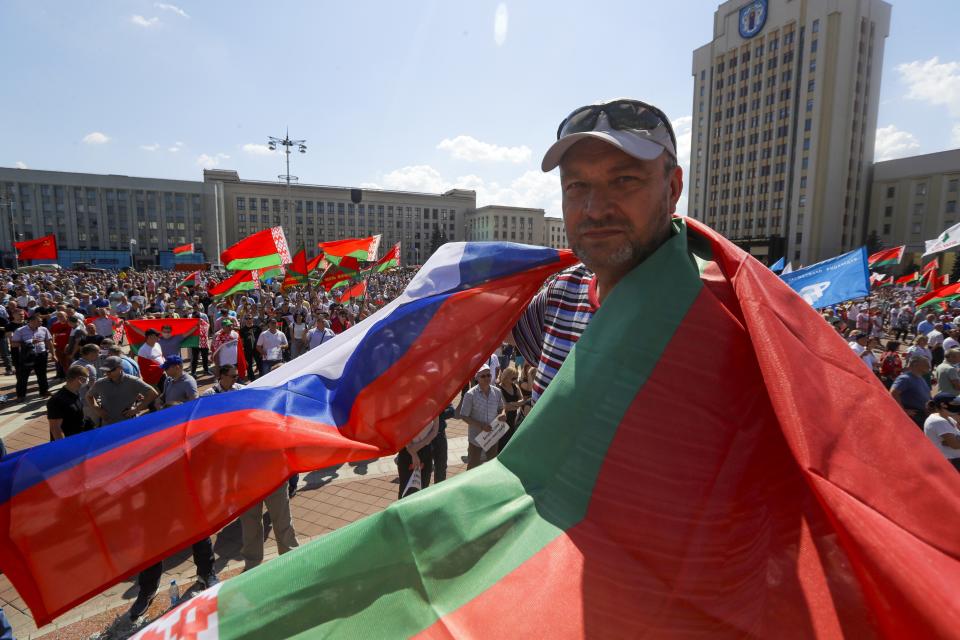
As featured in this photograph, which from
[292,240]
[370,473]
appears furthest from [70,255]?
[370,473]

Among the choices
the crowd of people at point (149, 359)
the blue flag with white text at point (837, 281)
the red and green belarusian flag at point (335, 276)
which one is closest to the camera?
the crowd of people at point (149, 359)

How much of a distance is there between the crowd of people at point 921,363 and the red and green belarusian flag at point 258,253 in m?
12.4

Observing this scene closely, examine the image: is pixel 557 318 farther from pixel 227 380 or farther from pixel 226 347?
pixel 226 347

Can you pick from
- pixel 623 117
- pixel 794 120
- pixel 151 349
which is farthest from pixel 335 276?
pixel 794 120

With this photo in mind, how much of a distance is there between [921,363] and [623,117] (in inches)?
319

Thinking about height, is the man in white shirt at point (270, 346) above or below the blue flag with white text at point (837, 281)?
below

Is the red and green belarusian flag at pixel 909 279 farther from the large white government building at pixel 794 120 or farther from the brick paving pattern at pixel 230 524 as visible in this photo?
the large white government building at pixel 794 120

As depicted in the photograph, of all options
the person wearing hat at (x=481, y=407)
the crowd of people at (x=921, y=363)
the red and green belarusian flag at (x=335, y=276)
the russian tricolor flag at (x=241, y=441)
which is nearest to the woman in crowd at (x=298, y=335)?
the red and green belarusian flag at (x=335, y=276)

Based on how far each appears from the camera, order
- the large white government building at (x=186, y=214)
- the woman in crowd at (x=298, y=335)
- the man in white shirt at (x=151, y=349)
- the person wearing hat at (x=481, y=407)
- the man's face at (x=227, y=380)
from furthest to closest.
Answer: the large white government building at (x=186, y=214), the woman in crowd at (x=298, y=335), the man in white shirt at (x=151, y=349), the person wearing hat at (x=481, y=407), the man's face at (x=227, y=380)

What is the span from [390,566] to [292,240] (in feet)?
302

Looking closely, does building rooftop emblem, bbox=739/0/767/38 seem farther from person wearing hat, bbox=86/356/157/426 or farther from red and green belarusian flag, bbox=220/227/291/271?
person wearing hat, bbox=86/356/157/426

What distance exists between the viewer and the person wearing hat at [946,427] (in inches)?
192

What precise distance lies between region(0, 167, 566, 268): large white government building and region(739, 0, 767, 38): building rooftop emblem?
104ft

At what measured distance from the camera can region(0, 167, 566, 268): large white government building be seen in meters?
76.5
